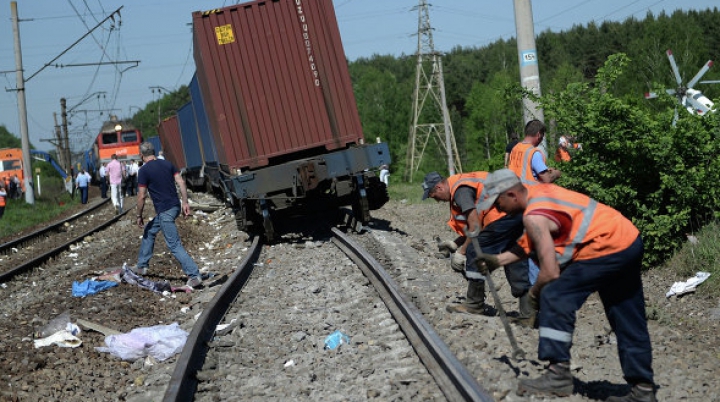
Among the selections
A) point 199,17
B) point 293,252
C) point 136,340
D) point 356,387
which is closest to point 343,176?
point 293,252

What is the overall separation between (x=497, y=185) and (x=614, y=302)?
3.22ft

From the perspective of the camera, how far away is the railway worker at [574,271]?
447cm

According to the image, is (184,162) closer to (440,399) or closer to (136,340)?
(136,340)

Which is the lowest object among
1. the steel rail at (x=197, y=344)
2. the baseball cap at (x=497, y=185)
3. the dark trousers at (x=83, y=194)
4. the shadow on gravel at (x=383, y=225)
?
the shadow on gravel at (x=383, y=225)

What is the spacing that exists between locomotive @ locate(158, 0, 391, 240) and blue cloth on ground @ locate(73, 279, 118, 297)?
3410 mm

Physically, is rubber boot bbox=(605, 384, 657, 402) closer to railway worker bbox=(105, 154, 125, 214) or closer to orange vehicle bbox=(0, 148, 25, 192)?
railway worker bbox=(105, 154, 125, 214)

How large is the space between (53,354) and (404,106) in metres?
71.9

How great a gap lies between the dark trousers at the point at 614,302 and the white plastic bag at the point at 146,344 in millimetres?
3466

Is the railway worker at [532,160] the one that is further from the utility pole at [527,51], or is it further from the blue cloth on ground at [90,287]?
the blue cloth on ground at [90,287]

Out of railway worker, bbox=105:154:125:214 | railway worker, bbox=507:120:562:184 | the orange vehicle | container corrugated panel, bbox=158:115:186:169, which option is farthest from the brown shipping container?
the orange vehicle

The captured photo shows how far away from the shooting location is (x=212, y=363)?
246 inches

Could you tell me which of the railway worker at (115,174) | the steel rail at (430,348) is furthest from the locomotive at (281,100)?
the railway worker at (115,174)

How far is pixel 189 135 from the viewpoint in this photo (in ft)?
86.6

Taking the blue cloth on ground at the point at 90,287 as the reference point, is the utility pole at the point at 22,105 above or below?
above
